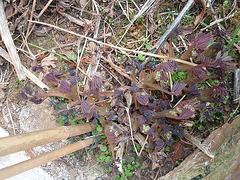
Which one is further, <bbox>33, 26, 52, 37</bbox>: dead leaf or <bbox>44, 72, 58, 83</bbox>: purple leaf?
<bbox>33, 26, 52, 37</bbox>: dead leaf

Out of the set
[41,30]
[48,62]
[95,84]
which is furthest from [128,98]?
[41,30]

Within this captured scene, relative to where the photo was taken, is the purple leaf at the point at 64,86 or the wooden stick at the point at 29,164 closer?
the wooden stick at the point at 29,164

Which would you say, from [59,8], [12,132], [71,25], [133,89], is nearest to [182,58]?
[133,89]

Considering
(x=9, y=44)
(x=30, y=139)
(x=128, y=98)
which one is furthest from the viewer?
(x=9, y=44)

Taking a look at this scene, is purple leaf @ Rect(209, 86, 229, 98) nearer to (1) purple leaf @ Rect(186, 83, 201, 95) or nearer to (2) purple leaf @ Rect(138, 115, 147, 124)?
(1) purple leaf @ Rect(186, 83, 201, 95)

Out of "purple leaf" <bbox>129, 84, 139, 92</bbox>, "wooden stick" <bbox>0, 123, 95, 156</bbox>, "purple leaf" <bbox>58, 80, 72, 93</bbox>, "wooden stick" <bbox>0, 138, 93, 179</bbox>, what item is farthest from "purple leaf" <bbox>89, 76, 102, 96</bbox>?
"wooden stick" <bbox>0, 138, 93, 179</bbox>

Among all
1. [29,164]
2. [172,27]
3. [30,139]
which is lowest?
[29,164]

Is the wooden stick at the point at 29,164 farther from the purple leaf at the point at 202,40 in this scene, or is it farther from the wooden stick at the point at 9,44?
the purple leaf at the point at 202,40

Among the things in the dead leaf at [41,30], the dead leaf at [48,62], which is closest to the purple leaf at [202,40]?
the dead leaf at [48,62]

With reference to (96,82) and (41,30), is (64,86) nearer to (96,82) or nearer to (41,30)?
(96,82)
